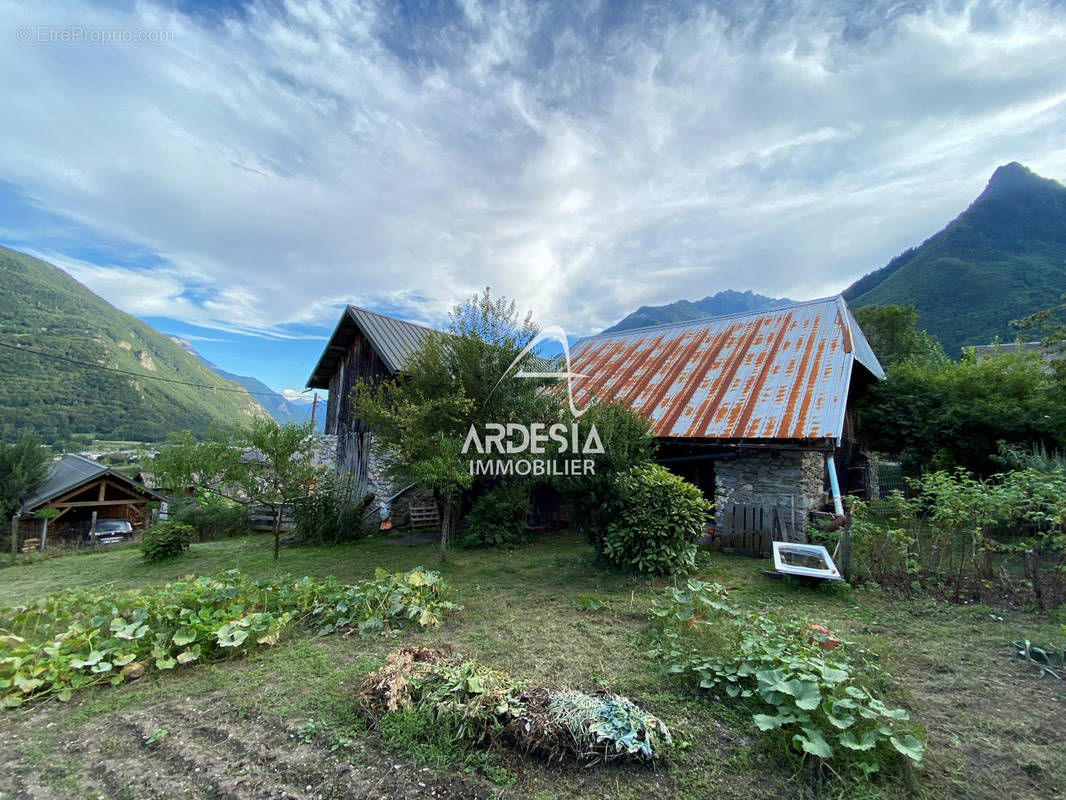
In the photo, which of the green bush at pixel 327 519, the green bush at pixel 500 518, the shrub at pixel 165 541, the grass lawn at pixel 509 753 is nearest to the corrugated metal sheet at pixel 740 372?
the green bush at pixel 500 518

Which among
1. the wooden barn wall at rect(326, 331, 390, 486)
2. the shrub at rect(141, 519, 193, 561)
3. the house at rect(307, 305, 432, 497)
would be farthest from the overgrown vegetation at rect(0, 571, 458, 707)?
the wooden barn wall at rect(326, 331, 390, 486)

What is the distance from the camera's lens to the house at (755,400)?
26.2 ft

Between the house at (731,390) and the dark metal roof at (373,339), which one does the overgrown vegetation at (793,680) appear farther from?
the dark metal roof at (373,339)

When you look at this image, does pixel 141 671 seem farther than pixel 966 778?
Yes

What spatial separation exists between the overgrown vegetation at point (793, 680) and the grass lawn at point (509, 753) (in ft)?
0.45

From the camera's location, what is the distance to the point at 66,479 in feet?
63.3

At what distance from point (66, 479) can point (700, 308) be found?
9008 cm

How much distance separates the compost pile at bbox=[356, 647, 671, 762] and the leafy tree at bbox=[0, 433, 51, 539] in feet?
77.9

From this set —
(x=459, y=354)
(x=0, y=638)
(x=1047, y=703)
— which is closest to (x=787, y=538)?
(x=1047, y=703)

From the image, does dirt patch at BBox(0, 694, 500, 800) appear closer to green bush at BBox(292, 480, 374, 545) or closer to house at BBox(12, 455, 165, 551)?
green bush at BBox(292, 480, 374, 545)

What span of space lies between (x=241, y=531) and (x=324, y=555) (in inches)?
330

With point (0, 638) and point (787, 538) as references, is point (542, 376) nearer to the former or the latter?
point (787, 538)

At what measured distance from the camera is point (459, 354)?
789cm

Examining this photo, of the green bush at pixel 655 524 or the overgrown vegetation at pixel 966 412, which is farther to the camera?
the overgrown vegetation at pixel 966 412
